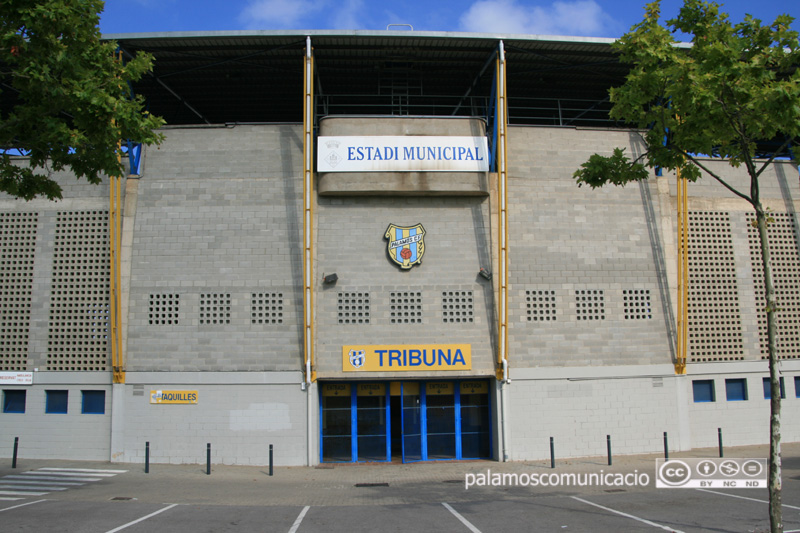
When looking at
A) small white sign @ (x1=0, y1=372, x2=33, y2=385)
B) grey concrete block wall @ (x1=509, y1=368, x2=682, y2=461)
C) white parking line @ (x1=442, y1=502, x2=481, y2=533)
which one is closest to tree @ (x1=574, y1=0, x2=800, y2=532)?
white parking line @ (x1=442, y1=502, x2=481, y2=533)

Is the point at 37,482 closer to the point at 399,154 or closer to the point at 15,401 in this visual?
the point at 15,401

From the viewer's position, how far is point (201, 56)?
20250 mm

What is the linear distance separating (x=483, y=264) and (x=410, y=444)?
261 inches

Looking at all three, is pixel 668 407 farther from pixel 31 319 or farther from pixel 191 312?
pixel 31 319

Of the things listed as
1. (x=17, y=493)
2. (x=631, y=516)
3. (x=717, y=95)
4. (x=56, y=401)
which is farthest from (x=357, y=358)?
(x=717, y=95)

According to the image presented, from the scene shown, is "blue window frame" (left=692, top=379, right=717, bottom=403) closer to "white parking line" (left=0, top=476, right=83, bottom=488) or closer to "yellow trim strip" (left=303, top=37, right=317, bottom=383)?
"yellow trim strip" (left=303, top=37, right=317, bottom=383)

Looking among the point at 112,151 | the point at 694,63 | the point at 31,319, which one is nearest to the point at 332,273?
the point at 112,151

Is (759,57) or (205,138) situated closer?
(759,57)

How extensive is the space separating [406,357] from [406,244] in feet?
12.6

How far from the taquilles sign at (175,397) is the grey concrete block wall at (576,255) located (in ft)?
35.3

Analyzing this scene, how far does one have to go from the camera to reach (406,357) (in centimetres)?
1844

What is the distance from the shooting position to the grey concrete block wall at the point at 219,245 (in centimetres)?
1848

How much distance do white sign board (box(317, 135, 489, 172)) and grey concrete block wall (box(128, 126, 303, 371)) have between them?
1.34 m

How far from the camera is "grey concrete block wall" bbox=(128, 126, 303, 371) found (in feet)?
60.6
